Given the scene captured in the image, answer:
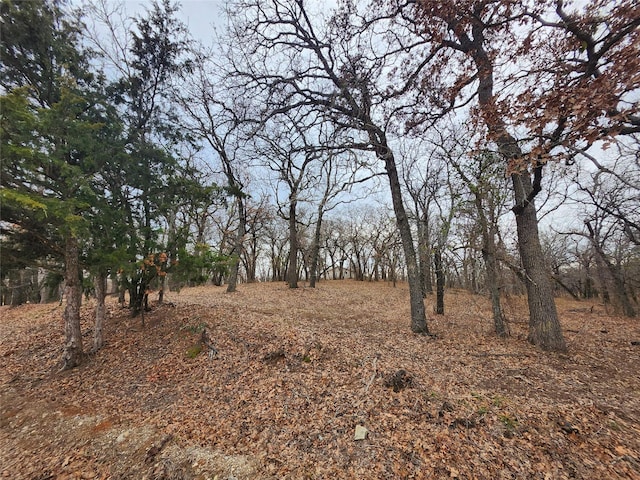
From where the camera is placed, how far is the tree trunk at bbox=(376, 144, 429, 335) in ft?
22.2

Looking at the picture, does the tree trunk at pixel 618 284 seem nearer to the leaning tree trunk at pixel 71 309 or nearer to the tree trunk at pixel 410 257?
the tree trunk at pixel 410 257

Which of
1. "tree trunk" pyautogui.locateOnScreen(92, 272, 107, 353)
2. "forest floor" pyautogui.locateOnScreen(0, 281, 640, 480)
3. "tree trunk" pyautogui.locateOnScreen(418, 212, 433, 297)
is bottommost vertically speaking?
"forest floor" pyautogui.locateOnScreen(0, 281, 640, 480)

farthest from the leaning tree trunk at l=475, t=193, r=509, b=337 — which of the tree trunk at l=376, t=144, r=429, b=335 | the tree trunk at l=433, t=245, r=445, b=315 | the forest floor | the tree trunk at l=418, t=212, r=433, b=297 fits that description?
the tree trunk at l=418, t=212, r=433, b=297

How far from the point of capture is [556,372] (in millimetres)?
4348

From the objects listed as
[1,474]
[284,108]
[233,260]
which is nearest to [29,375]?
[1,474]

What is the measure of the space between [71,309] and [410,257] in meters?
7.88

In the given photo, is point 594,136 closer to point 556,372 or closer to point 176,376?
point 556,372

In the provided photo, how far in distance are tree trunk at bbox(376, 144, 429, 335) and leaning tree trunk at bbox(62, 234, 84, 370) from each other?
7334 millimetres

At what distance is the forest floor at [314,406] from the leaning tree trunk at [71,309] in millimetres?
299

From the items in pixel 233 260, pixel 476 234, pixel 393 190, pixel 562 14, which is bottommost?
pixel 233 260

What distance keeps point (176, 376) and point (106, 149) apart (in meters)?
4.82

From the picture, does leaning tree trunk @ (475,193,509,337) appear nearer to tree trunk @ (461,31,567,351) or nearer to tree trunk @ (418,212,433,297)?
tree trunk @ (461,31,567,351)

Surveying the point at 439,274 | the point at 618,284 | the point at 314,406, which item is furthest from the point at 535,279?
the point at 618,284

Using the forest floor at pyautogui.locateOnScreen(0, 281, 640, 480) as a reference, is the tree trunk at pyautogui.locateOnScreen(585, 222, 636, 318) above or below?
above
